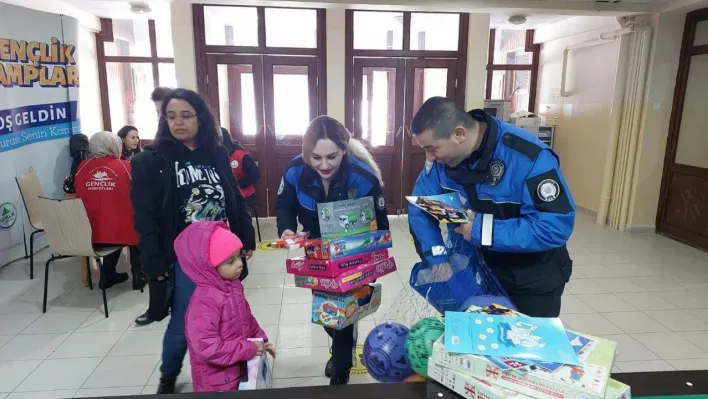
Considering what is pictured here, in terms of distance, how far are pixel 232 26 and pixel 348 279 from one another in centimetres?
470

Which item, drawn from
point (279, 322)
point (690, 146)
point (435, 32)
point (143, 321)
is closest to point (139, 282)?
point (143, 321)

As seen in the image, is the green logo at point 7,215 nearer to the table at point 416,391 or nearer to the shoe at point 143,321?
the shoe at point 143,321

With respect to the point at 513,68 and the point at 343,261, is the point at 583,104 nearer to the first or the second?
the point at 513,68

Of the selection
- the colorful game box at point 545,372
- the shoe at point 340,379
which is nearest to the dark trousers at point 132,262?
the shoe at point 340,379

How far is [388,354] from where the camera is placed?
1312 mm

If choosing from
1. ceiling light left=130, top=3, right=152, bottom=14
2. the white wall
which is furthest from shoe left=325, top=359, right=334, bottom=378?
the white wall

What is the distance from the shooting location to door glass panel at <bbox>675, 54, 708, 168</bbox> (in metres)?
4.75

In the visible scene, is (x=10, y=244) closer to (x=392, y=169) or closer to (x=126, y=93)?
(x=126, y=93)

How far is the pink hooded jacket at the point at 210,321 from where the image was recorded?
1573mm

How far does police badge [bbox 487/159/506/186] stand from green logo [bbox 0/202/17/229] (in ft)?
14.3

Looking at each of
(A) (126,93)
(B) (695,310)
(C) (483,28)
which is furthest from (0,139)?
(B) (695,310)

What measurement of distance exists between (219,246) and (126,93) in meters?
6.08

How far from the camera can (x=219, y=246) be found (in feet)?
5.17

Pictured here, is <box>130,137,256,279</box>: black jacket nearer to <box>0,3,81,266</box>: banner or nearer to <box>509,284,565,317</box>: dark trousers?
<box>509,284,565,317</box>: dark trousers
